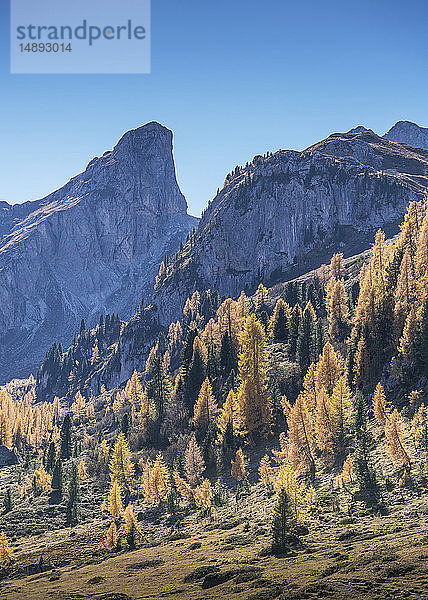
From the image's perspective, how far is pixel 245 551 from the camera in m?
42.2

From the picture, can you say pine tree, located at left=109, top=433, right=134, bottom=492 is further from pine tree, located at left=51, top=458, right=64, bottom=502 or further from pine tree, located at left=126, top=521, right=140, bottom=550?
pine tree, located at left=126, top=521, right=140, bottom=550

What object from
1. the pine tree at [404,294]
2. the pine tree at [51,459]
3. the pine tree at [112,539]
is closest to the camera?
the pine tree at [112,539]

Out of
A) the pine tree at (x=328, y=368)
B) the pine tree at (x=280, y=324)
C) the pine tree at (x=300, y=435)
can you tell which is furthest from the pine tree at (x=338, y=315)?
the pine tree at (x=300, y=435)

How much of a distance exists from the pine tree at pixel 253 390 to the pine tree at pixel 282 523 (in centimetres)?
4649

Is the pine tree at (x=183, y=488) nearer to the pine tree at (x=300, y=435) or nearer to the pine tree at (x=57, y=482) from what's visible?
the pine tree at (x=300, y=435)

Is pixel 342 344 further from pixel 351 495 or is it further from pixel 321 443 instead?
pixel 351 495

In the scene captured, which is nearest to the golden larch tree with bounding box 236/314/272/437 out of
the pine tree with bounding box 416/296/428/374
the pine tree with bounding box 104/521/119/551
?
the pine tree with bounding box 416/296/428/374

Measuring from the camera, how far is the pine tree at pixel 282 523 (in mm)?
40188

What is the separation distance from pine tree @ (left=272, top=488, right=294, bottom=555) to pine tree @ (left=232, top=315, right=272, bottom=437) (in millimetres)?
46492

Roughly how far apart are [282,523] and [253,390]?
5187 centimetres

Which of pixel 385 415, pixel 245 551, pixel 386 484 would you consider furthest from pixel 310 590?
pixel 385 415

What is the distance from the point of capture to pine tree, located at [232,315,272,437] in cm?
9112

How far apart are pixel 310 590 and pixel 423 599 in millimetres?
6739

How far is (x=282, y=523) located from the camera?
136 ft
